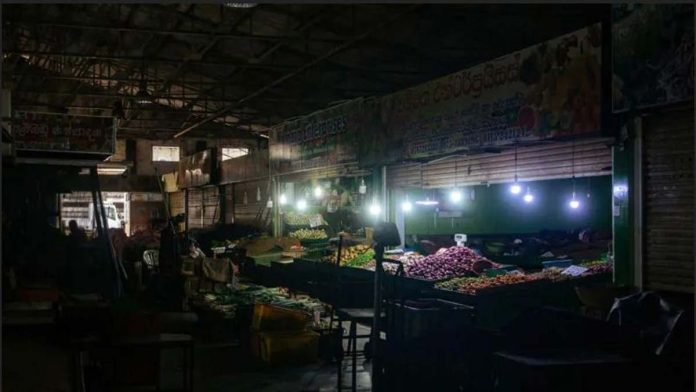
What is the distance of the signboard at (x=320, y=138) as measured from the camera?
1505 cm

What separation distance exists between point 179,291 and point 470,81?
31.5 ft

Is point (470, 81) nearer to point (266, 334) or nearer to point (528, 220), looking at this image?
point (266, 334)

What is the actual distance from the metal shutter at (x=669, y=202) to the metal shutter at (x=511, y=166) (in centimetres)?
83

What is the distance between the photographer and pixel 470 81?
10.9 m

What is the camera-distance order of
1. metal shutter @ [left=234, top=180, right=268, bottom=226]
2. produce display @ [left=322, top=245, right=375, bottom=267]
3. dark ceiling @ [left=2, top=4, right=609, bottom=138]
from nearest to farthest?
dark ceiling @ [left=2, top=4, right=609, bottom=138] < produce display @ [left=322, top=245, right=375, bottom=267] < metal shutter @ [left=234, top=180, right=268, bottom=226]

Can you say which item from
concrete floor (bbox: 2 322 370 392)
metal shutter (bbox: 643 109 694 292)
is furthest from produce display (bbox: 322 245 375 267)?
metal shutter (bbox: 643 109 694 292)

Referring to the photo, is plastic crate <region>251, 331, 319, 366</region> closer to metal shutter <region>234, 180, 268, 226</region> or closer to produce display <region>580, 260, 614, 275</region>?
produce display <region>580, 260, 614, 275</region>

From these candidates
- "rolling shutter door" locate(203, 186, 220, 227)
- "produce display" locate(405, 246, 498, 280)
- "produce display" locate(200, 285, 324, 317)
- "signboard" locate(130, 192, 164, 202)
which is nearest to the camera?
"produce display" locate(405, 246, 498, 280)

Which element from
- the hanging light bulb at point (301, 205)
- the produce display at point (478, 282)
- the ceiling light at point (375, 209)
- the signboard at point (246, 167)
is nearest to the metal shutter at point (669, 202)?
the produce display at point (478, 282)

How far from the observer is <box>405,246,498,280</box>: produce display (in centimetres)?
1152

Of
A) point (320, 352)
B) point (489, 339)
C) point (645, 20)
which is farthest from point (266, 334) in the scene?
point (645, 20)

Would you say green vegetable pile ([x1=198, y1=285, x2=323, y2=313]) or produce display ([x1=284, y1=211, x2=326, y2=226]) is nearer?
green vegetable pile ([x1=198, y1=285, x2=323, y2=313])

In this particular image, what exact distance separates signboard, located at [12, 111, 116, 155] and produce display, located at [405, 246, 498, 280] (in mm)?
8215

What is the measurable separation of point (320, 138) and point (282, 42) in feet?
9.51
